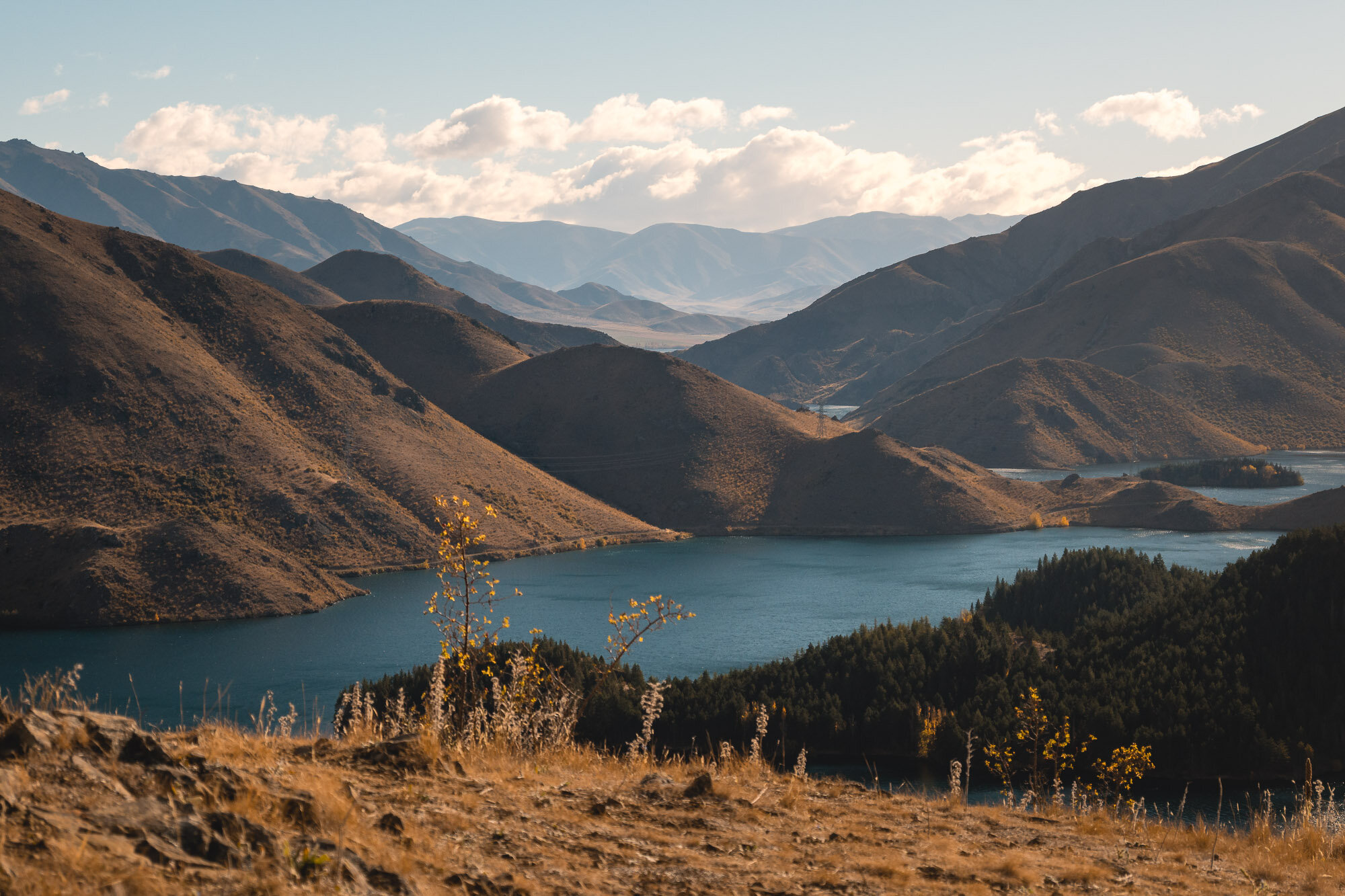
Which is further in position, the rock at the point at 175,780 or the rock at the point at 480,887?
the rock at the point at 175,780

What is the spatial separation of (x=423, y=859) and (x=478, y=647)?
840cm

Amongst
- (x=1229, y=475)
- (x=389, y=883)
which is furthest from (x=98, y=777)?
(x=1229, y=475)

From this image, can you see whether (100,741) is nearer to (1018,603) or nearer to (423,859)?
(423,859)

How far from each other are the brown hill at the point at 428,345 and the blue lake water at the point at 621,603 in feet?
142

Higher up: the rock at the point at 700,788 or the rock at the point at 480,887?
the rock at the point at 480,887

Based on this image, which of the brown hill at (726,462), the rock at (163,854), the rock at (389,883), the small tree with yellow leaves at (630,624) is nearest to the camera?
the rock at (163,854)

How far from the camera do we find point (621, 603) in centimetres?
7262

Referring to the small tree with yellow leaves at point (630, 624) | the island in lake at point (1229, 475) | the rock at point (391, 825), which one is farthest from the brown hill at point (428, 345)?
the rock at point (391, 825)

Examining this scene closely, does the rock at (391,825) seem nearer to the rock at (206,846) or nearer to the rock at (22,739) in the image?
the rock at (206,846)

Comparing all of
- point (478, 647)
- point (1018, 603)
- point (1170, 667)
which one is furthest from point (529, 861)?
point (1018, 603)

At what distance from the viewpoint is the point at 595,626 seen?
67188 millimetres

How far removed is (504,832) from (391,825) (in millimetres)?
1104

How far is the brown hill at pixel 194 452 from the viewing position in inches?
2621

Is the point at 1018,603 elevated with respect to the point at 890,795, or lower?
lower
